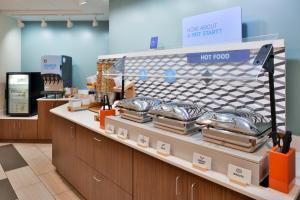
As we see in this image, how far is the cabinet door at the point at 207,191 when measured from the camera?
112 centimetres

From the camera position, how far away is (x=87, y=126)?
2225 mm

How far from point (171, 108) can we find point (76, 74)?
4.45 m

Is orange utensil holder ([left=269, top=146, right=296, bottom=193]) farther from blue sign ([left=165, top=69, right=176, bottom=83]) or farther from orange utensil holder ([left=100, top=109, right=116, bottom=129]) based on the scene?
orange utensil holder ([left=100, top=109, right=116, bottom=129])

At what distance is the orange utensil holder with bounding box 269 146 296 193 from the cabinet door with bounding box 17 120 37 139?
15.5ft

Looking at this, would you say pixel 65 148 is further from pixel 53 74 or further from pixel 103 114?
pixel 53 74

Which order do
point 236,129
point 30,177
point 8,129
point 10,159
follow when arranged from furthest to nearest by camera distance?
point 8,129 < point 10,159 < point 30,177 < point 236,129

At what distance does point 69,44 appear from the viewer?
5469 millimetres

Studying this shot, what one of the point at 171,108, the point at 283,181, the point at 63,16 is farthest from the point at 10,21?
the point at 283,181

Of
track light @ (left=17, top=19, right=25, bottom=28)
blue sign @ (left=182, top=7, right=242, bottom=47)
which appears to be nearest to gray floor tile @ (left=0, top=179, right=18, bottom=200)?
blue sign @ (left=182, top=7, right=242, bottom=47)

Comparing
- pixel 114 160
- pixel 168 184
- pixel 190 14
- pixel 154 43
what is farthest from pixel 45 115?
pixel 168 184

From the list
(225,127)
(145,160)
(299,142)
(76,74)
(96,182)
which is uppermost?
(76,74)

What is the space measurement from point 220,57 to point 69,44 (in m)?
4.56

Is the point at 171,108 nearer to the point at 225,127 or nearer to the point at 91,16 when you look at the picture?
the point at 225,127

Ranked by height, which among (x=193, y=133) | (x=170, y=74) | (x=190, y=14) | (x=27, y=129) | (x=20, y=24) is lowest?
(x=27, y=129)
